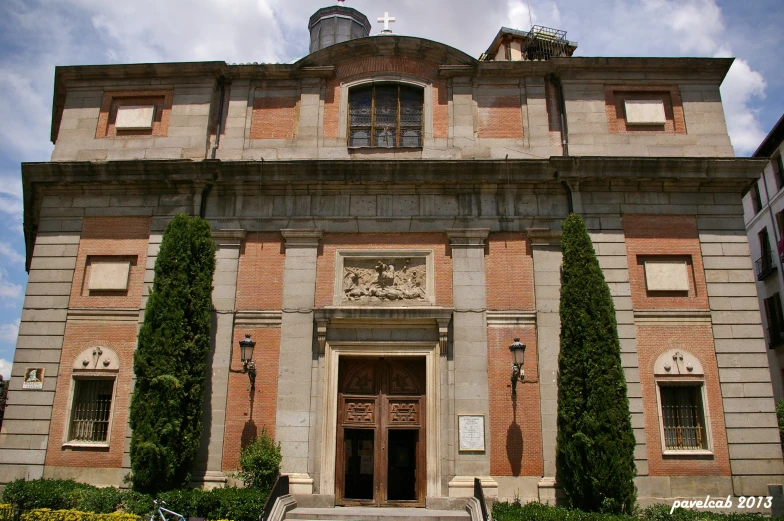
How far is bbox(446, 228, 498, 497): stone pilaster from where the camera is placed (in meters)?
14.0

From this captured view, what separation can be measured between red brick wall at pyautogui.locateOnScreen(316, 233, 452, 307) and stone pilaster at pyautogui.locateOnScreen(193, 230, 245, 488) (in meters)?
2.12

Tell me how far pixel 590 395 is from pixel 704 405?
3199 mm

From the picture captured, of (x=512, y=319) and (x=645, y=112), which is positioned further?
(x=645, y=112)

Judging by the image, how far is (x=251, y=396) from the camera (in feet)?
48.0

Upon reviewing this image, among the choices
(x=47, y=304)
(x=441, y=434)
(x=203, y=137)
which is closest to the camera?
(x=441, y=434)

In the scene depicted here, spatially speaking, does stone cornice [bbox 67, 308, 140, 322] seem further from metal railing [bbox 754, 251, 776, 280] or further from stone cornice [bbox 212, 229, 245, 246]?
metal railing [bbox 754, 251, 776, 280]

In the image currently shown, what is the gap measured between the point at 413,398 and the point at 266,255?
16.7ft

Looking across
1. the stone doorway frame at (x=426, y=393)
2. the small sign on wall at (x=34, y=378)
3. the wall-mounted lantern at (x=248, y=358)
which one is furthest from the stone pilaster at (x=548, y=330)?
the small sign on wall at (x=34, y=378)

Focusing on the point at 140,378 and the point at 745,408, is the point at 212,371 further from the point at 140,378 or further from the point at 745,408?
the point at 745,408

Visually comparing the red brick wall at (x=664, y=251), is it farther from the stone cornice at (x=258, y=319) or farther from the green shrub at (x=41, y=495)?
the green shrub at (x=41, y=495)

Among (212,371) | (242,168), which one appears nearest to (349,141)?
(242,168)

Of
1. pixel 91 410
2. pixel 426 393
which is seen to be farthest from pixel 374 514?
pixel 91 410

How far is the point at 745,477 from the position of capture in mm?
13547

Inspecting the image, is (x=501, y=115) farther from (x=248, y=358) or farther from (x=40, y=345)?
(x=40, y=345)
